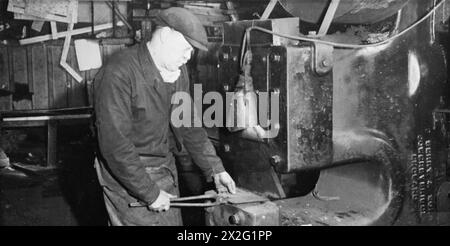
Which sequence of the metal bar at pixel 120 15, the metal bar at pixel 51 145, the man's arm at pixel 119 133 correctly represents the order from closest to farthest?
the man's arm at pixel 119 133 → the metal bar at pixel 51 145 → the metal bar at pixel 120 15

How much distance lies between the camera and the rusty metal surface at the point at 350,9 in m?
1.57

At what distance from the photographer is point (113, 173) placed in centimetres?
182

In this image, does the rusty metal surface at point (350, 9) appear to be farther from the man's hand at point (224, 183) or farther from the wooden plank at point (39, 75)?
the wooden plank at point (39, 75)

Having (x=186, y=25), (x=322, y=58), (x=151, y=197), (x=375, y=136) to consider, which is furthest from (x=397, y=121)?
(x=151, y=197)

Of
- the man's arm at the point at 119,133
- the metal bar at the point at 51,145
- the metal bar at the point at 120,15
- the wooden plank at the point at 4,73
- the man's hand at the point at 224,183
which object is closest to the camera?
the man's arm at the point at 119,133

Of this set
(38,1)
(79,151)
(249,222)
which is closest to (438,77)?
(249,222)

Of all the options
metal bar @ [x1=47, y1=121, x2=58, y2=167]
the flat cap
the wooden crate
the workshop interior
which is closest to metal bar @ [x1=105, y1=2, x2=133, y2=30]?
the wooden crate

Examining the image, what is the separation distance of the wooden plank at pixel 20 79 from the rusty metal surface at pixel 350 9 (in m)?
5.16

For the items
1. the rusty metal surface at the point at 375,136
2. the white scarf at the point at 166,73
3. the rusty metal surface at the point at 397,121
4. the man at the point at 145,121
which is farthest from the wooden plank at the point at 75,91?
the rusty metal surface at the point at 397,121

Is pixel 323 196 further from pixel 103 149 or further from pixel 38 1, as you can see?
pixel 38 1

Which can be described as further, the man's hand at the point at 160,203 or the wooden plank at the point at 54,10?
the wooden plank at the point at 54,10

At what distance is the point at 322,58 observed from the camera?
1.52 m

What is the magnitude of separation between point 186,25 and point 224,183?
81 cm

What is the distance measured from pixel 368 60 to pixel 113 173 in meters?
1.23
